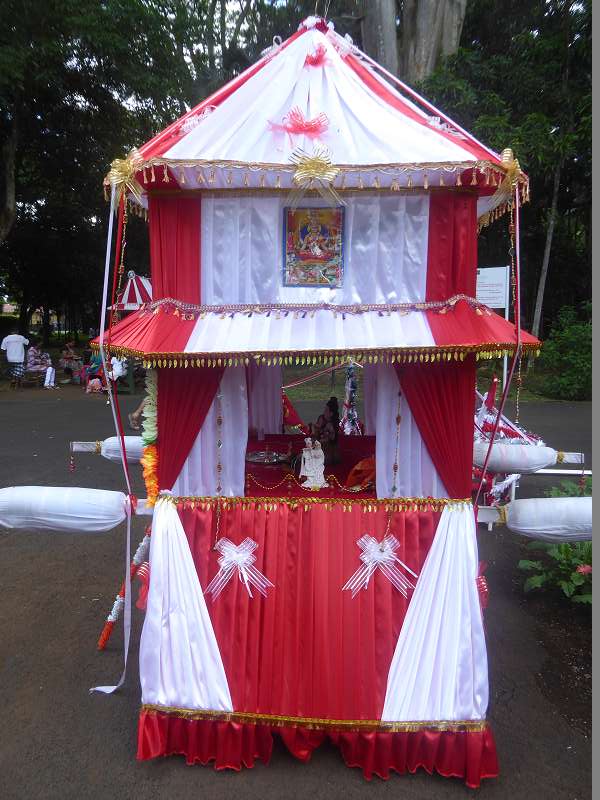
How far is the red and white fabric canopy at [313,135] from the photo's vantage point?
11.3ft

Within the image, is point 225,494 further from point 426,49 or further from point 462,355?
point 426,49

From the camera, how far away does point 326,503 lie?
3852 millimetres

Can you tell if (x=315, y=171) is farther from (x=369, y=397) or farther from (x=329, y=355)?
(x=369, y=397)

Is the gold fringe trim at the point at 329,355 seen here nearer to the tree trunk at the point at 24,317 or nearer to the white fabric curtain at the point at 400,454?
the white fabric curtain at the point at 400,454

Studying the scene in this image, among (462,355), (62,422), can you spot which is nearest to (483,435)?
(462,355)

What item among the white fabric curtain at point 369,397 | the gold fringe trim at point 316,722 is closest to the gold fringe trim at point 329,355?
the white fabric curtain at point 369,397

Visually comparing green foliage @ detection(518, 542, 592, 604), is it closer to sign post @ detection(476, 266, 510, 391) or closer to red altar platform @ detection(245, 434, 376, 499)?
red altar platform @ detection(245, 434, 376, 499)

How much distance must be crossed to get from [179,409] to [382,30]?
13069mm

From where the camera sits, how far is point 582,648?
5.17 m

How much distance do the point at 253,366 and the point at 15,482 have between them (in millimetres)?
5111

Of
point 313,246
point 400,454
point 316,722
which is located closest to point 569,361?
point 400,454

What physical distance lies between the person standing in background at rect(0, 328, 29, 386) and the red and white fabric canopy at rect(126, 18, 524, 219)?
16338 mm

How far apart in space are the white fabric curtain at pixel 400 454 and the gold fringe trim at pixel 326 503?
0.08m

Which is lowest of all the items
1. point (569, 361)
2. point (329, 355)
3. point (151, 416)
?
point (151, 416)
